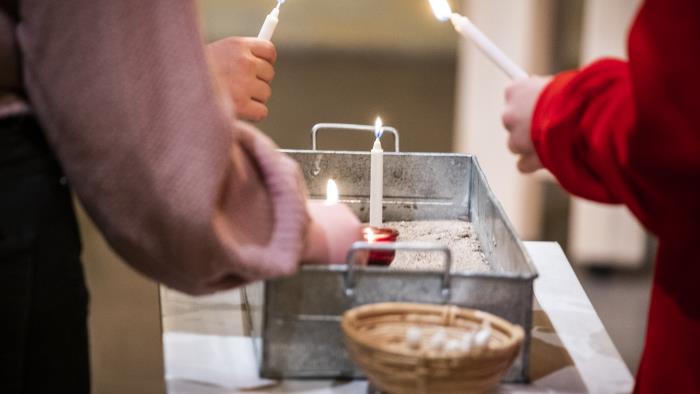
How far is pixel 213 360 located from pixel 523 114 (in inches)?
12.4

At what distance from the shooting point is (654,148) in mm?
579

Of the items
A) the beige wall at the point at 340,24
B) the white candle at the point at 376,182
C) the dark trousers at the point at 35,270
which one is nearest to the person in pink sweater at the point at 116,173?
the dark trousers at the point at 35,270

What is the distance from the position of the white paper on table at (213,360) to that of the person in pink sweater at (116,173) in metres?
0.08

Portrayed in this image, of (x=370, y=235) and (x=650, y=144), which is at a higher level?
(x=650, y=144)

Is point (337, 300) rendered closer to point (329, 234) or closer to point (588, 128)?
point (329, 234)

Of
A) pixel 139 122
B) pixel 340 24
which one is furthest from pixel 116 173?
pixel 340 24

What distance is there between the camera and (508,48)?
2467 millimetres

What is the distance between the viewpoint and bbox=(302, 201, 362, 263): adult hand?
0.71m

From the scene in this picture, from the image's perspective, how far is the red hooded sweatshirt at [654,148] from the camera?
0.57 meters

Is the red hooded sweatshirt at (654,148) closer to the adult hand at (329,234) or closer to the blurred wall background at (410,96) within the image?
the adult hand at (329,234)

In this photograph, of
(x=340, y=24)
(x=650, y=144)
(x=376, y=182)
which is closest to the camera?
(x=650, y=144)

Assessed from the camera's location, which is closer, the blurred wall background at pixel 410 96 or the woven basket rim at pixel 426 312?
the woven basket rim at pixel 426 312

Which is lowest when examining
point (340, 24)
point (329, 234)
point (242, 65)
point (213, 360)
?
point (213, 360)

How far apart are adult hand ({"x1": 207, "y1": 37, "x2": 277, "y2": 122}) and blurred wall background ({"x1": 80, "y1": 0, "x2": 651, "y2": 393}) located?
106cm
